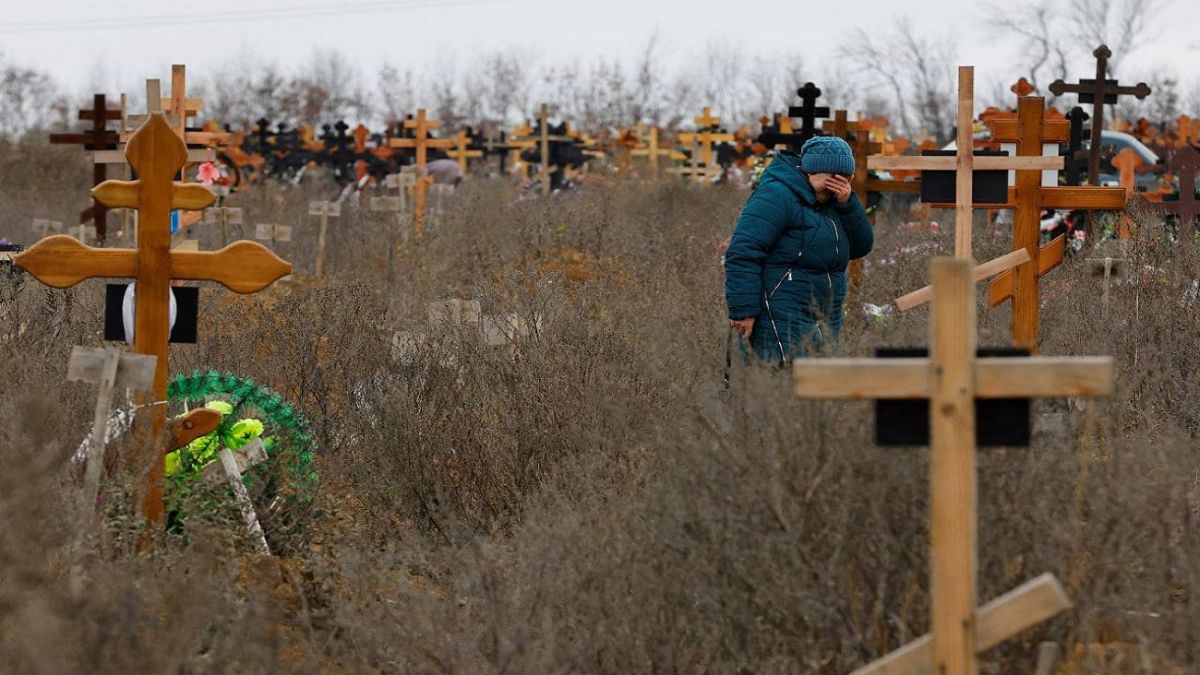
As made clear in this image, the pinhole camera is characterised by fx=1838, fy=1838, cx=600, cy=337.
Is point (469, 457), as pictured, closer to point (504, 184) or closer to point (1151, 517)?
point (1151, 517)

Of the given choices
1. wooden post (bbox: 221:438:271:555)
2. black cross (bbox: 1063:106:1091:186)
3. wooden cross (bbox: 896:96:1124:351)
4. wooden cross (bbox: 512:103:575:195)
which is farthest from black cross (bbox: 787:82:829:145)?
wooden cross (bbox: 512:103:575:195)

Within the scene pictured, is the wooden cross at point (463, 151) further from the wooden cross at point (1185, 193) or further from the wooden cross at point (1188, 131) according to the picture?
the wooden cross at point (1185, 193)

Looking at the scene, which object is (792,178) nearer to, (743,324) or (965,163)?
(743,324)

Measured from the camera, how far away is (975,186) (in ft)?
28.2

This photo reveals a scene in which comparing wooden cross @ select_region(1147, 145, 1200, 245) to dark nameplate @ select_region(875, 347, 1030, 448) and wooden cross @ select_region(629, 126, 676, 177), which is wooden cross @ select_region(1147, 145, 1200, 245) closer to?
dark nameplate @ select_region(875, 347, 1030, 448)

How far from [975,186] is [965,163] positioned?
0.15 m

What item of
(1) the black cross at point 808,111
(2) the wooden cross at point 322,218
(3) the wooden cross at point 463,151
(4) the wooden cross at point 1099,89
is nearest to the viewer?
(1) the black cross at point 808,111

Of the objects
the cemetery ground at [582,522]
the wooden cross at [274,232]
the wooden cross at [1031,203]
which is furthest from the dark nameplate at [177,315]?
the wooden cross at [274,232]

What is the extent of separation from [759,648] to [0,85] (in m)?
45.1

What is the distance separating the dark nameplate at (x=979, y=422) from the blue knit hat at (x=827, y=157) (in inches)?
118

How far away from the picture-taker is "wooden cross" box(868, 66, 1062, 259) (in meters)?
8.37

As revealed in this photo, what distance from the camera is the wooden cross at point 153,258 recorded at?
605 centimetres

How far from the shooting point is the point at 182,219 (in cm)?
1648

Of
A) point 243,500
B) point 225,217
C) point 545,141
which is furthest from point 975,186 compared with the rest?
point 545,141
